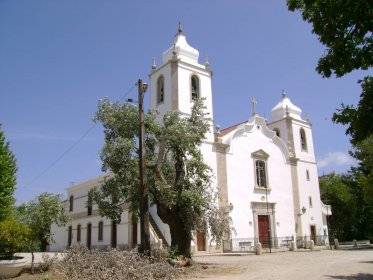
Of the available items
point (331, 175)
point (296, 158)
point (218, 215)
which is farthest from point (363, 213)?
point (218, 215)

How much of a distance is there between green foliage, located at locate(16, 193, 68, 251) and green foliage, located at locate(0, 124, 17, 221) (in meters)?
3.95

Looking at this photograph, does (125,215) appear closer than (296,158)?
Yes

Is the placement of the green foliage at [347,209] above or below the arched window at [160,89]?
below

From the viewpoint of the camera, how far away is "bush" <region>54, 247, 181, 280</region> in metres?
14.4

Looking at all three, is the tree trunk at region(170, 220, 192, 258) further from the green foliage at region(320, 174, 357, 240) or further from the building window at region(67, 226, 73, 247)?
the green foliage at region(320, 174, 357, 240)

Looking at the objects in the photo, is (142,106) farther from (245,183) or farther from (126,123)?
(245,183)

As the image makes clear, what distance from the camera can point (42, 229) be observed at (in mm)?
23141

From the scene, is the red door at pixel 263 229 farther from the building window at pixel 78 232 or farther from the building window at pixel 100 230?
the building window at pixel 78 232

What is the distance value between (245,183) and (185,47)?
12.0m

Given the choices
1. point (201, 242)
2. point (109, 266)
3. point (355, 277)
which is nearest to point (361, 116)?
point (355, 277)

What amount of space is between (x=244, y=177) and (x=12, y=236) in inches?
750

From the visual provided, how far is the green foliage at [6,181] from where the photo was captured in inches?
1118

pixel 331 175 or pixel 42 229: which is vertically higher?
pixel 331 175

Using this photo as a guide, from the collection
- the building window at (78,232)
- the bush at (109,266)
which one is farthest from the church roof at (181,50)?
the bush at (109,266)
